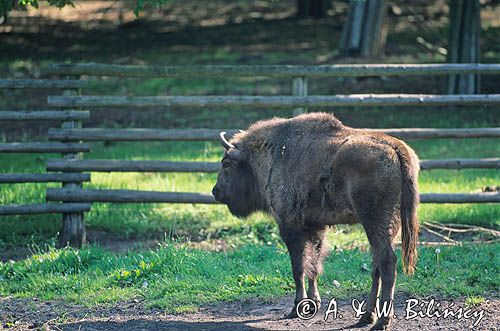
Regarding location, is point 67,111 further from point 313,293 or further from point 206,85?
point 206,85

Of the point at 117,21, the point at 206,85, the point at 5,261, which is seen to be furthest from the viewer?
the point at 117,21

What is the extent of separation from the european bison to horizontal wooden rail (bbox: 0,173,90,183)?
281 cm

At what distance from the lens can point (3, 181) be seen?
34.3ft

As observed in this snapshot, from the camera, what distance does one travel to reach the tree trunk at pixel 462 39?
51.8ft

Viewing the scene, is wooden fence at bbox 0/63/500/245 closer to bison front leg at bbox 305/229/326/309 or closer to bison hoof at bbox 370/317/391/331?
bison front leg at bbox 305/229/326/309

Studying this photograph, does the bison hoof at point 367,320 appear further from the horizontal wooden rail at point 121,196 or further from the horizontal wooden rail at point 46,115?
the horizontal wooden rail at point 46,115

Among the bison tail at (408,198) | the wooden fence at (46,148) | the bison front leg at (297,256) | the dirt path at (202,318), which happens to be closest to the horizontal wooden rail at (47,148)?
the wooden fence at (46,148)

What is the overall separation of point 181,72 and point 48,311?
372cm

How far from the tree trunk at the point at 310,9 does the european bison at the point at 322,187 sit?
17.2m

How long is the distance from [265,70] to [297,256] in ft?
11.1

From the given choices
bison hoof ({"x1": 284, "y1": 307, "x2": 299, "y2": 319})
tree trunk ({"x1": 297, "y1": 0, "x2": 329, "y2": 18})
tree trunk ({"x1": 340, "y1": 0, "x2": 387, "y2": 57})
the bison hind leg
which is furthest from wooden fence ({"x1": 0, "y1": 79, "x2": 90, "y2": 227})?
tree trunk ({"x1": 297, "y1": 0, "x2": 329, "y2": 18})

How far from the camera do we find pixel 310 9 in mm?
25016

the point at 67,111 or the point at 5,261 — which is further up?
the point at 67,111

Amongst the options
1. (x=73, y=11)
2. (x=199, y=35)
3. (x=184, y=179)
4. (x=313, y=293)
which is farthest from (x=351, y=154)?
(x=73, y=11)
